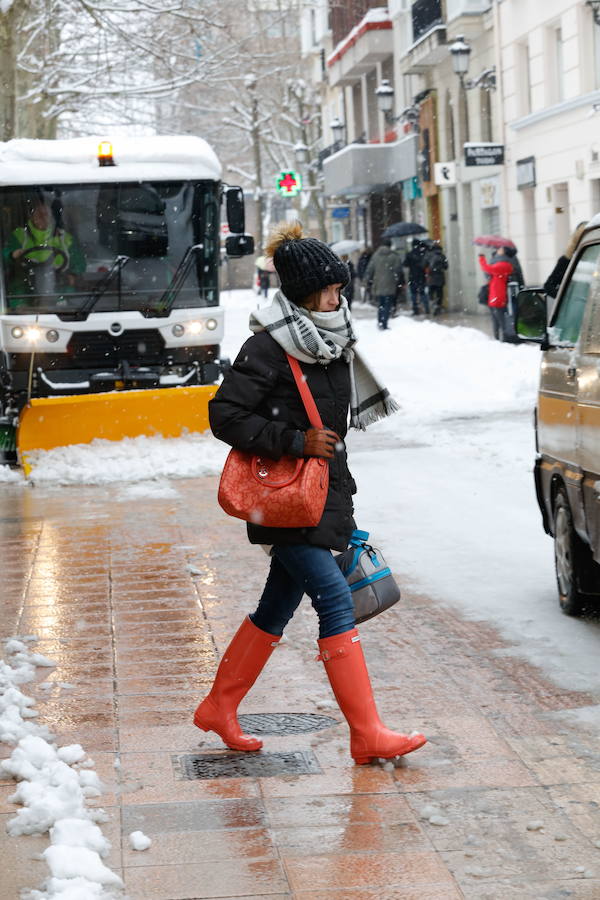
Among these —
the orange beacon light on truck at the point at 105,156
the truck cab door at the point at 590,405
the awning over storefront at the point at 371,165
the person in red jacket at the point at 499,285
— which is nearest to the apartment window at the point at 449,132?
the awning over storefront at the point at 371,165

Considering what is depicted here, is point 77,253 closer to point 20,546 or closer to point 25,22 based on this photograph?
point 20,546

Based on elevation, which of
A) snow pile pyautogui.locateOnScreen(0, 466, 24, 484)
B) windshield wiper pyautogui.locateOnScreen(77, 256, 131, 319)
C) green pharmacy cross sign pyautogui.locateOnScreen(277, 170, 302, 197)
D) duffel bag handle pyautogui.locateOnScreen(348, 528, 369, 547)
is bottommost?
snow pile pyautogui.locateOnScreen(0, 466, 24, 484)

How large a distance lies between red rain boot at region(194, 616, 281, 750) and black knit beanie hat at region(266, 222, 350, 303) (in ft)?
3.77

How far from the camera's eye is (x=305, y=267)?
4.84m

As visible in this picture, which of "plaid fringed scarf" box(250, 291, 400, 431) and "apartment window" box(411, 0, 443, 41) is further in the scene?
"apartment window" box(411, 0, 443, 41)

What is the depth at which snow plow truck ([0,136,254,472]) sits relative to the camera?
48.1ft

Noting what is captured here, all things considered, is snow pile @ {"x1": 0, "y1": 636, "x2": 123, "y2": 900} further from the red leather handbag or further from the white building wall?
the white building wall

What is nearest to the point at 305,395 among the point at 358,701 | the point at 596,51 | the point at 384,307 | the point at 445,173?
the point at 358,701

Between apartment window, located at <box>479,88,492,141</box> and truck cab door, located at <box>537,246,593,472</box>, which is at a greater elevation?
apartment window, located at <box>479,88,492,141</box>

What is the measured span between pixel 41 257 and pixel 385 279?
17297 mm

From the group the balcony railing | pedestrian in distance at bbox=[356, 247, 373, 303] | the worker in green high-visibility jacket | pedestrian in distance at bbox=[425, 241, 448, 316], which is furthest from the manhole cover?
pedestrian in distance at bbox=[356, 247, 373, 303]

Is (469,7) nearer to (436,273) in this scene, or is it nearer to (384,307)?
(436,273)

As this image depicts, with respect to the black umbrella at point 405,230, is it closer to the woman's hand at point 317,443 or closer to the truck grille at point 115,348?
the truck grille at point 115,348

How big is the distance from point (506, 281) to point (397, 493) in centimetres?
1500
